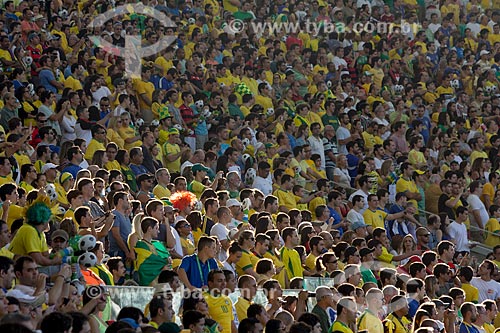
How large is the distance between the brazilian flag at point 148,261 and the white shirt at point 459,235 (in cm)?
604

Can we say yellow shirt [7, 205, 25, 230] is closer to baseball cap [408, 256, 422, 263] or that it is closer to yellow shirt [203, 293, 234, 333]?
yellow shirt [203, 293, 234, 333]

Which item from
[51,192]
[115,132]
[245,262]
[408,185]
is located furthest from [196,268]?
[408,185]

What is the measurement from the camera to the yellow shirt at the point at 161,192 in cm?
1262

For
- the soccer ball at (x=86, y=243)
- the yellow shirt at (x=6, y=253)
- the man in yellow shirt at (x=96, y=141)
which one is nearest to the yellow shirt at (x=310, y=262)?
the man in yellow shirt at (x=96, y=141)

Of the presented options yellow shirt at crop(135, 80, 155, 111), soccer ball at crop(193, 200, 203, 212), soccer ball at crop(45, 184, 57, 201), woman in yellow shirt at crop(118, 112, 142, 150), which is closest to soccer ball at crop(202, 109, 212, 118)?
yellow shirt at crop(135, 80, 155, 111)

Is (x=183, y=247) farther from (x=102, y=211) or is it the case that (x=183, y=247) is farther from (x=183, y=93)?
(x=183, y=93)

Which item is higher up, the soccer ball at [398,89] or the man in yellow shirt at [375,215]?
the man in yellow shirt at [375,215]

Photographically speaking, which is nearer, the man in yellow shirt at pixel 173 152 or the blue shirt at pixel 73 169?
the blue shirt at pixel 73 169

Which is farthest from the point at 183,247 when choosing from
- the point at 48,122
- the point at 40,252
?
the point at 48,122

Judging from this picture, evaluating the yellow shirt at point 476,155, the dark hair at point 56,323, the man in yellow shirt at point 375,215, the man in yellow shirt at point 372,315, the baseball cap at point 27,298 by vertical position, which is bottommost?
the yellow shirt at point 476,155

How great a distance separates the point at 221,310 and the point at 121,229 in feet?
5.75

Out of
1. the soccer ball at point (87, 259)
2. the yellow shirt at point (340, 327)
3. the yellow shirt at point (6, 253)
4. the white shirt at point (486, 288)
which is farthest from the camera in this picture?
the white shirt at point (486, 288)

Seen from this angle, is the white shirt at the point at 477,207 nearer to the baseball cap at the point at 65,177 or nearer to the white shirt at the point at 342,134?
the white shirt at the point at 342,134

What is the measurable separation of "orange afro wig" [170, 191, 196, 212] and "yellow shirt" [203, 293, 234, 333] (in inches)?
106
